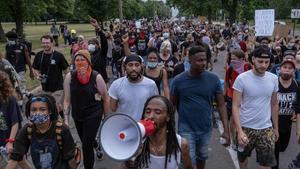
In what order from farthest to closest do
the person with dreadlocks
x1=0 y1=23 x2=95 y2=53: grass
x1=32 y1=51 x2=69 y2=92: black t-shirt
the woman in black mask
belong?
x1=0 y1=23 x2=95 y2=53: grass, x1=32 y1=51 x2=69 y2=92: black t-shirt, the woman in black mask, the person with dreadlocks

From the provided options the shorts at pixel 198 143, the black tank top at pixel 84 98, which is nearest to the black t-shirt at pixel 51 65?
the black tank top at pixel 84 98

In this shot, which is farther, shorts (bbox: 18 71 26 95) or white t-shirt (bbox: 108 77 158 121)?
shorts (bbox: 18 71 26 95)

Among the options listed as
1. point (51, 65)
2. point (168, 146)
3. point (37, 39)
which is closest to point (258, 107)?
point (168, 146)

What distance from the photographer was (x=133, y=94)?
16.0 feet

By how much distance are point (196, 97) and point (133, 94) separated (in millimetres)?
733

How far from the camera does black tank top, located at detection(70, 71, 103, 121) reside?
531 centimetres

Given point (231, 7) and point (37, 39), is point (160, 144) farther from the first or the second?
point (231, 7)

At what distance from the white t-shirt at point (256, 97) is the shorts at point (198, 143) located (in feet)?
1.55

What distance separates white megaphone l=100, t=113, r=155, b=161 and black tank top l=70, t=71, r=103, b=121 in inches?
116

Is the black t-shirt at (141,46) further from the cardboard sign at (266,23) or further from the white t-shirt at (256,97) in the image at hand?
the white t-shirt at (256,97)

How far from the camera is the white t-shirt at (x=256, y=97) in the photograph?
4.61 m

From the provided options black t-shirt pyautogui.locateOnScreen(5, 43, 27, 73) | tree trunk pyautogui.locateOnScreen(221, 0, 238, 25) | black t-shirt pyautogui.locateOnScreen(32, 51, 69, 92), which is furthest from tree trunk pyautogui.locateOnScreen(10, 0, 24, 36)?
black t-shirt pyautogui.locateOnScreen(32, 51, 69, 92)

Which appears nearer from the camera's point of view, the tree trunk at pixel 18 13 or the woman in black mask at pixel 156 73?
the woman in black mask at pixel 156 73

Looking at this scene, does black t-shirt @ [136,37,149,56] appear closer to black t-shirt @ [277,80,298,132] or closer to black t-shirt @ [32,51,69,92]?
black t-shirt @ [32,51,69,92]
